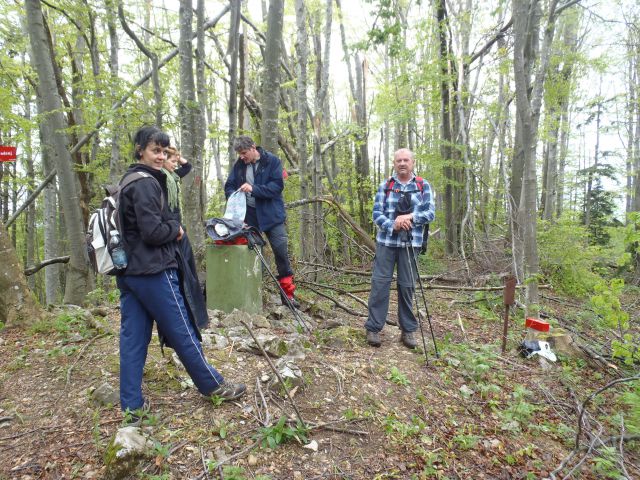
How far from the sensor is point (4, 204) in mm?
15539

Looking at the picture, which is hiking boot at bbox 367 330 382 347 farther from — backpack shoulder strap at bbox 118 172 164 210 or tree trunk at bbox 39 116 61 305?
tree trunk at bbox 39 116 61 305

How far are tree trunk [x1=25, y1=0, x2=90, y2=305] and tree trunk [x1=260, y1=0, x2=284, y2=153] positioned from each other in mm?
2946

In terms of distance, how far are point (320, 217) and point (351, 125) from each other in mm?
3419

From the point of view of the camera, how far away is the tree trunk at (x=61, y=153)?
4.89 m

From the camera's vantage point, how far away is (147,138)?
253 centimetres

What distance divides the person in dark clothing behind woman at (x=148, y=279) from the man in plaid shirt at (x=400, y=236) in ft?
7.10

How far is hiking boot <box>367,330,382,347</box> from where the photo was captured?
4.20 m

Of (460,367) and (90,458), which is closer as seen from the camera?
(90,458)

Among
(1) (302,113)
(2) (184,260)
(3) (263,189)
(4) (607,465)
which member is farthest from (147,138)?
(1) (302,113)

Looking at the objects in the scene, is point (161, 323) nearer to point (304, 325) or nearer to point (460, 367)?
point (304, 325)

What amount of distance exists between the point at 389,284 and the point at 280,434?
7.16 feet

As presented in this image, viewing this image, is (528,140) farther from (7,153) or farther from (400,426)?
(7,153)

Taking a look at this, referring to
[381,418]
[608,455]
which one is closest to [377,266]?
[381,418]

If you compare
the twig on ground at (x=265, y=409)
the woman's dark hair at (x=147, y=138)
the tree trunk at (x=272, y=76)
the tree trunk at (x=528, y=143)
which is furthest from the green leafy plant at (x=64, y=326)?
the tree trunk at (x=528, y=143)
